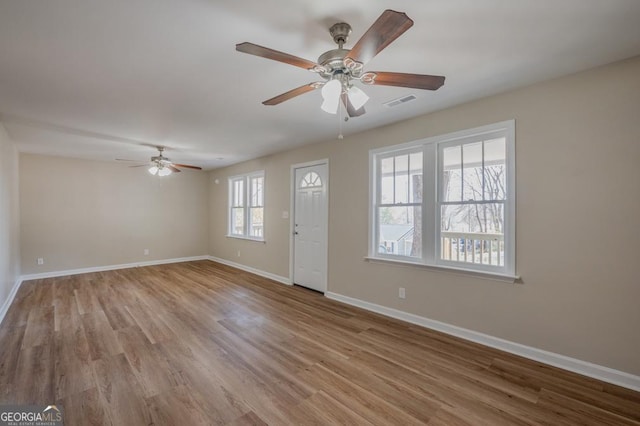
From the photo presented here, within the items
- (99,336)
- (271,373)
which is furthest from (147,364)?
(271,373)

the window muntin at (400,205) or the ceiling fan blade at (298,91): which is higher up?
the ceiling fan blade at (298,91)

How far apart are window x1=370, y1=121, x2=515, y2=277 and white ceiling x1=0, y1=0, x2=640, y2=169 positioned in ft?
1.62

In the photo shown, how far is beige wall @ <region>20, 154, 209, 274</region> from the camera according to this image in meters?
5.55

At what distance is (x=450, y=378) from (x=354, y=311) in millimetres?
1684

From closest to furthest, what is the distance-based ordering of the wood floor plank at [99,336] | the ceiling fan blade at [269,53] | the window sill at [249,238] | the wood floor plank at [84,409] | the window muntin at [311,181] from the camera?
1. the ceiling fan blade at [269,53]
2. the wood floor plank at [84,409]
3. the wood floor plank at [99,336]
4. the window muntin at [311,181]
5. the window sill at [249,238]

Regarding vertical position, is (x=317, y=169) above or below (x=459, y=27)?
below

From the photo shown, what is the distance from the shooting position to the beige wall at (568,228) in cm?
222

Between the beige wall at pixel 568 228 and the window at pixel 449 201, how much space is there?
0.11 meters

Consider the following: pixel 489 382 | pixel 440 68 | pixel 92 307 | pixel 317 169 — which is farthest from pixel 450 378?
pixel 92 307

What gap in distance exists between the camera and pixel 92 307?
3.94m

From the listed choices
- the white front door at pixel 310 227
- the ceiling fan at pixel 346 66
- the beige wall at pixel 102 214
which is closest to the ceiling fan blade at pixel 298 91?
the ceiling fan at pixel 346 66

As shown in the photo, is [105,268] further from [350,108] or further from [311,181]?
[350,108]

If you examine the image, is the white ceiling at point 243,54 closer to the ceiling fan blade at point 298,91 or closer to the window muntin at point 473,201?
the ceiling fan blade at point 298,91

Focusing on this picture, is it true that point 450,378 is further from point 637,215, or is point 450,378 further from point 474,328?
point 637,215
